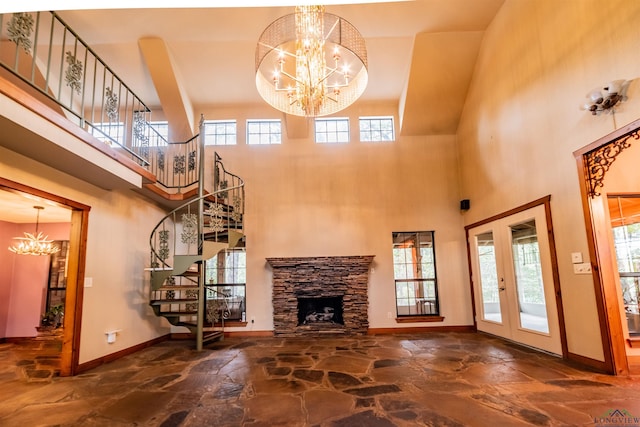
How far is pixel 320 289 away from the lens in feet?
21.5

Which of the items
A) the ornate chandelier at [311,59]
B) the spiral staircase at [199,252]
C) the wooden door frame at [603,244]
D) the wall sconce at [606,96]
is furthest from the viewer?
the spiral staircase at [199,252]

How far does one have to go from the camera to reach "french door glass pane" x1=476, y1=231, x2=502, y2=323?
231 inches

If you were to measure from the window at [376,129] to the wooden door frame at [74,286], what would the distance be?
17.5ft

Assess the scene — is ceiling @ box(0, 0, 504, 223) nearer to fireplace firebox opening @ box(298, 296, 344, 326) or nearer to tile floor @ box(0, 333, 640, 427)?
tile floor @ box(0, 333, 640, 427)

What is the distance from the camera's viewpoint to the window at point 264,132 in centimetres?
725

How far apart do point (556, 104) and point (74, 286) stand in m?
6.68

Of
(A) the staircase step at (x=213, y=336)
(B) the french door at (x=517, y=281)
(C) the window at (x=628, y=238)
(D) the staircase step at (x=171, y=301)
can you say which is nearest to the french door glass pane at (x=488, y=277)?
(B) the french door at (x=517, y=281)

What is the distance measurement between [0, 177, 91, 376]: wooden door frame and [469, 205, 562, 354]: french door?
6.29 m

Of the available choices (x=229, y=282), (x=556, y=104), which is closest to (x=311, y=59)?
(x=556, y=104)

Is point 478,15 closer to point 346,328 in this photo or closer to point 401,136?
point 401,136

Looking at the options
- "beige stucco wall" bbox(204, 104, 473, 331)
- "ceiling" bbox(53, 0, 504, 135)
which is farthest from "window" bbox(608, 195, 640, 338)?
"ceiling" bbox(53, 0, 504, 135)

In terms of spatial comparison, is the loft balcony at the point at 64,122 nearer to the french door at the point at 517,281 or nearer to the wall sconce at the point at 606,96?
the wall sconce at the point at 606,96

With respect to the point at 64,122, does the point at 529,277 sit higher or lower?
lower

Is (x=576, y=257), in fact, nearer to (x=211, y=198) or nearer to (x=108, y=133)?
(x=211, y=198)
